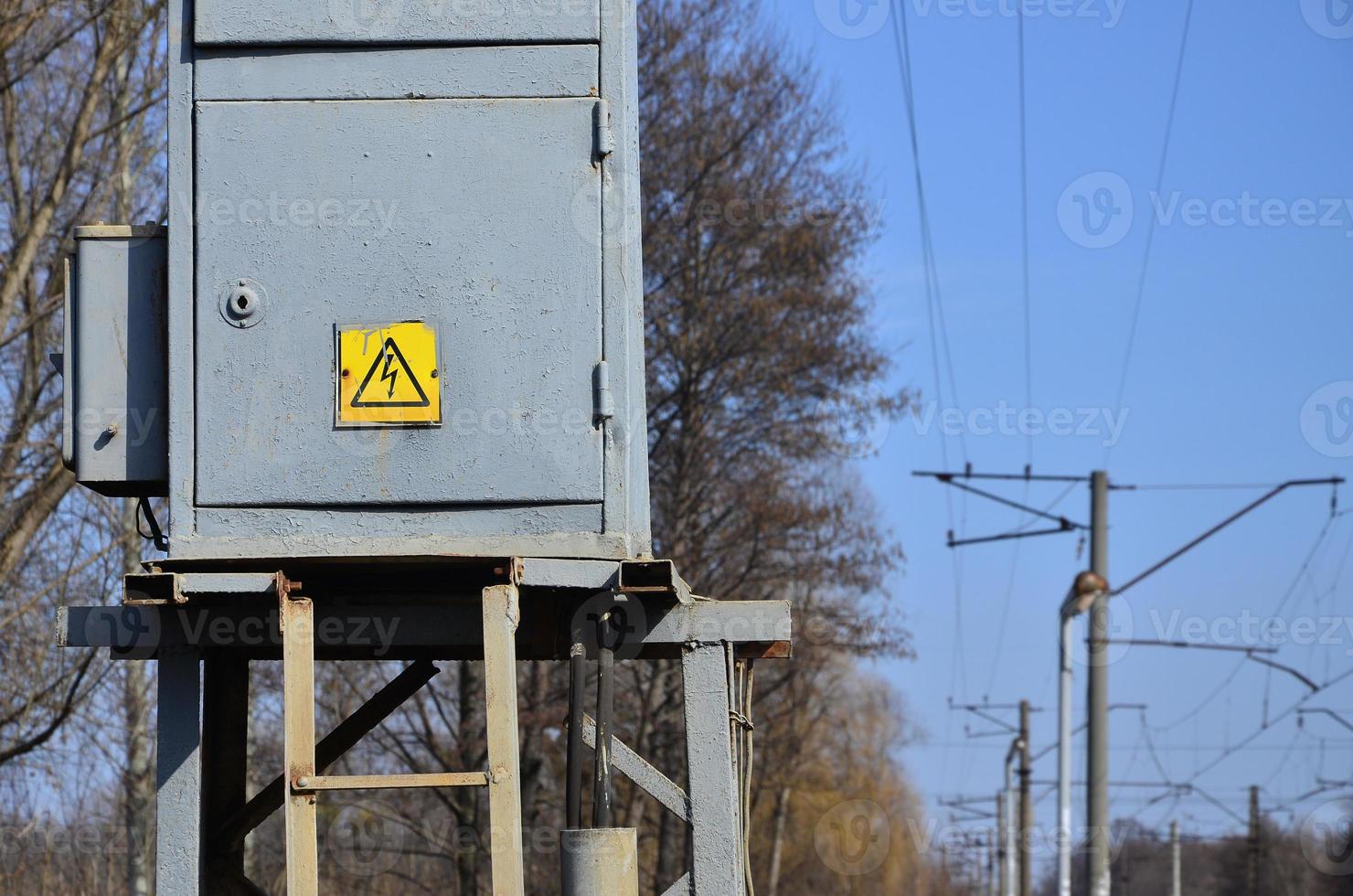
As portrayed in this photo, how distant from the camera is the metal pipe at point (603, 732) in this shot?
598cm

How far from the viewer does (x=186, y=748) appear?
20.5 ft

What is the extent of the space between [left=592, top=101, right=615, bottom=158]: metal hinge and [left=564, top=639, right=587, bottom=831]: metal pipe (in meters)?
1.87

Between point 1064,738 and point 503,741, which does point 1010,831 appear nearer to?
point 1064,738

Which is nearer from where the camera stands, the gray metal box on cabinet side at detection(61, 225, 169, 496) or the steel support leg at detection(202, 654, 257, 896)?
the gray metal box on cabinet side at detection(61, 225, 169, 496)

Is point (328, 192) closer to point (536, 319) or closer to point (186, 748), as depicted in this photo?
point (536, 319)

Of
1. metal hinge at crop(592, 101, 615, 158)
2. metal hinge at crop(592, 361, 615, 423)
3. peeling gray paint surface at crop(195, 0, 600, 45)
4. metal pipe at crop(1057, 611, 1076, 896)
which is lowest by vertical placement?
metal pipe at crop(1057, 611, 1076, 896)

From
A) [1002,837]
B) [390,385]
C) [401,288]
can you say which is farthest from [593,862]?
[1002,837]

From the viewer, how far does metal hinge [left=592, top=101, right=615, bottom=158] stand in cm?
619

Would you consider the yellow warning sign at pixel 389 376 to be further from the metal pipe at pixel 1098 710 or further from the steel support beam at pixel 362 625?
the metal pipe at pixel 1098 710

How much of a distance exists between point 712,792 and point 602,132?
98.4 inches

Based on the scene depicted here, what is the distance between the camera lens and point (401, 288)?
6137 millimetres

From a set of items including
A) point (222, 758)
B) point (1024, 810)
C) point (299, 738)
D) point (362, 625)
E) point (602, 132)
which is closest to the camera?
point (299, 738)

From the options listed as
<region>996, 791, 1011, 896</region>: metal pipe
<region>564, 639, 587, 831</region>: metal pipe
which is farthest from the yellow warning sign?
<region>996, 791, 1011, 896</region>: metal pipe

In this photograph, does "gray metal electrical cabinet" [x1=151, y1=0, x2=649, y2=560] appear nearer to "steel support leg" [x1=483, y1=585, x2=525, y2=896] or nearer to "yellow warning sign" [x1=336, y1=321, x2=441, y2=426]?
"yellow warning sign" [x1=336, y1=321, x2=441, y2=426]
